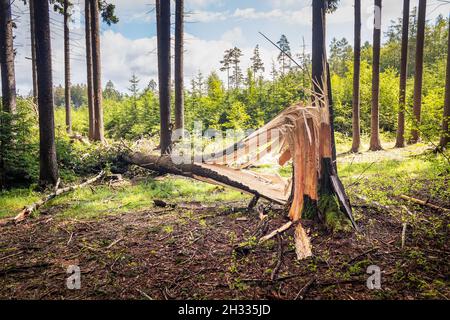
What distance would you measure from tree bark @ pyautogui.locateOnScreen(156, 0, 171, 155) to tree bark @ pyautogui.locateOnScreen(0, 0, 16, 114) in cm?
652

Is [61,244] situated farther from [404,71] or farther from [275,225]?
[404,71]

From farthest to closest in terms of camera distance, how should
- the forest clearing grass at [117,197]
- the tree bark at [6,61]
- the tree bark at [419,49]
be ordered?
the tree bark at [419,49] < the tree bark at [6,61] < the forest clearing grass at [117,197]

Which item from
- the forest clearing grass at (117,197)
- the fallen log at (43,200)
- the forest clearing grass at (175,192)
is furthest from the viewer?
the forest clearing grass at (117,197)

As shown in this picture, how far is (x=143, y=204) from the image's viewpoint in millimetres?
6844

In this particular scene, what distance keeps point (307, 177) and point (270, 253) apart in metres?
1.51

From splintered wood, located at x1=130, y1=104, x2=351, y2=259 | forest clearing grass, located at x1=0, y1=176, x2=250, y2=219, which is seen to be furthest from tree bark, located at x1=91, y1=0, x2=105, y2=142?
splintered wood, located at x1=130, y1=104, x2=351, y2=259

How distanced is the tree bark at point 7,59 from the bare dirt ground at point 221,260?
9092 millimetres

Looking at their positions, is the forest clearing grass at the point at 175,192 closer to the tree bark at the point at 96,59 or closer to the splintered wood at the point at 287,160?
the splintered wood at the point at 287,160

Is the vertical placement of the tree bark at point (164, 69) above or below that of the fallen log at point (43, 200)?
above

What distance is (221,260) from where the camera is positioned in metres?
3.54

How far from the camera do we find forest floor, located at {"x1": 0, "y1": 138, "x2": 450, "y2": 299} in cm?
286

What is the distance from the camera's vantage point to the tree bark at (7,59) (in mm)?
11391

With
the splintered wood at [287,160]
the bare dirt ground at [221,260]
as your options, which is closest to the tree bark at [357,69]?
the splintered wood at [287,160]
